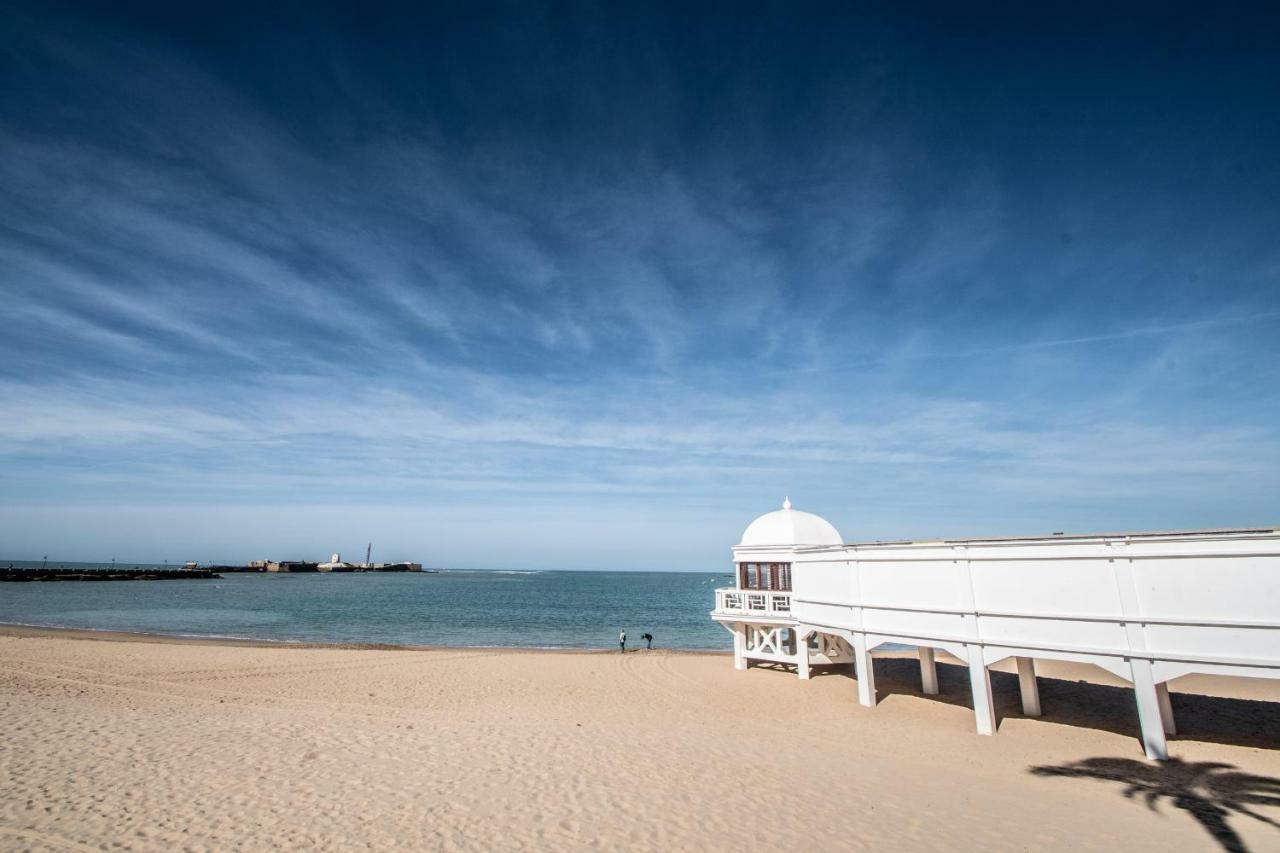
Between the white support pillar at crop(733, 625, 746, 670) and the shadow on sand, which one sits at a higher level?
the white support pillar at crop(733, 625, 746, 670)

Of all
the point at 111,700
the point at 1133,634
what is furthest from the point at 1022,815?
the point at 111,700

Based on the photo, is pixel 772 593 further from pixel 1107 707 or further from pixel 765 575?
pixel 1107 707

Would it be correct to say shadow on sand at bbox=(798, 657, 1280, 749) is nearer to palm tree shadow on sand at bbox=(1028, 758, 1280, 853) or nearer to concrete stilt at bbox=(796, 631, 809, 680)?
concrete stilt at bbox=(796, 631, 809, 680)

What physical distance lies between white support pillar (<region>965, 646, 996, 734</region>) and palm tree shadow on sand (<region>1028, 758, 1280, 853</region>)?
6.63 feet

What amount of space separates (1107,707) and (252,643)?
130ft

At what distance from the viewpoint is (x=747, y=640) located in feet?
80.6

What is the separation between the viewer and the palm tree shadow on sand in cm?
934

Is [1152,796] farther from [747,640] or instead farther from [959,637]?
[747,640]

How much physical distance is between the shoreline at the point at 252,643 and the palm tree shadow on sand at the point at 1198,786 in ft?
66.2

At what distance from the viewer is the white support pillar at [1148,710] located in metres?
11.4

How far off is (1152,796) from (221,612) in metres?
65.1

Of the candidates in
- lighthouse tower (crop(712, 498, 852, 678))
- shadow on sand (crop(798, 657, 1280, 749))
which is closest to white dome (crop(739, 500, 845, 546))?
lighthouse tower (crop(712, 498, 852, 678))

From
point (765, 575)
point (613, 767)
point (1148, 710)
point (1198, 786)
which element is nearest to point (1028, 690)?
point (1148, 710)

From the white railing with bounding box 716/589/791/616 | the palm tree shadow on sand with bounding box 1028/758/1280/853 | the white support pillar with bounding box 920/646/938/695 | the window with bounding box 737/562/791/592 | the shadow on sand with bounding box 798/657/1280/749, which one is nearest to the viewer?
the palm tree shadow on sand with bounding box 1028/758/1280/853
